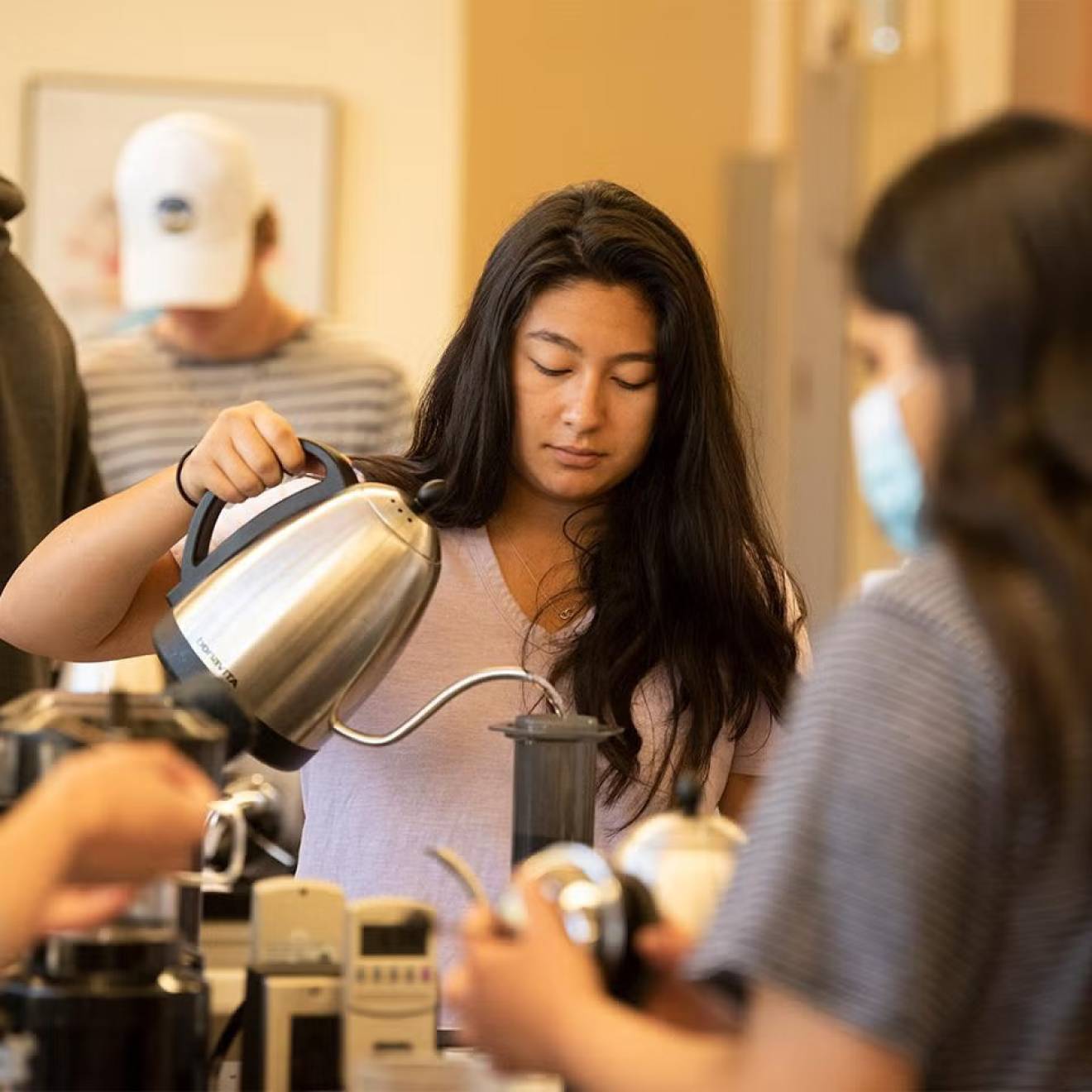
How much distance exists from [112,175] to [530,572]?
247 cm

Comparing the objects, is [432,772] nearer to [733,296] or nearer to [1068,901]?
[1068,901]

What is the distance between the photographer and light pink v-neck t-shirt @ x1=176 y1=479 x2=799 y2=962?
4.84 ft

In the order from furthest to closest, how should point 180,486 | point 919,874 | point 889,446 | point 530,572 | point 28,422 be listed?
point 28,422 < point 530,572 < point 180,486 < point 889,446 < point 919,874

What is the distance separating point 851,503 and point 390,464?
2.92 metres

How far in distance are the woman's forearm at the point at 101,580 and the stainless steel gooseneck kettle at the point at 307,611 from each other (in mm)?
135

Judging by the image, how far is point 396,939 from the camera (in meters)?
1.08

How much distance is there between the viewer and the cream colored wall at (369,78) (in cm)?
376

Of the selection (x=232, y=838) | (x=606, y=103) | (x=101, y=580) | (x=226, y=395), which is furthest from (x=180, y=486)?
(x=606, y=103)

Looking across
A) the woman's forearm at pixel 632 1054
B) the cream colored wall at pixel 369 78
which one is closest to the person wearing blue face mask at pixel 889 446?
the woman's forearm at pixel 632 1054

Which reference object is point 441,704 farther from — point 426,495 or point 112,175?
point 112,175

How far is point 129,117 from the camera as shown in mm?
3775

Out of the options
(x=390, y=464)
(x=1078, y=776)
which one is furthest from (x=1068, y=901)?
(x=390, y=464)

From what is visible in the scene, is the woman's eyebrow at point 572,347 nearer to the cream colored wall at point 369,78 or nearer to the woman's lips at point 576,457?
the woman's lips at point 576,457

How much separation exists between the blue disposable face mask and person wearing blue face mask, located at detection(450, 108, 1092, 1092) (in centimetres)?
4
